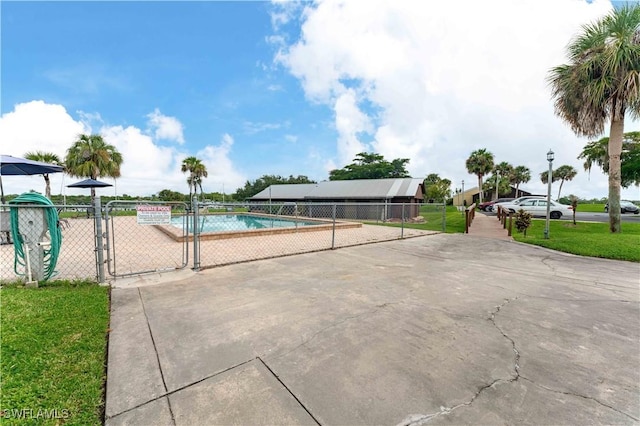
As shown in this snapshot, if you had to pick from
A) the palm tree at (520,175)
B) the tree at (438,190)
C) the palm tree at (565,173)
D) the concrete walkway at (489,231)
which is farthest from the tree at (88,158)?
the palm tree at (565,173)

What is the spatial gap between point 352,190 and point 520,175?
41493 millimetres

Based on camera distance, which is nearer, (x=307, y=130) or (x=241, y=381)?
(x=241, y=381)

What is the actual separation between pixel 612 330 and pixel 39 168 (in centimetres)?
1299

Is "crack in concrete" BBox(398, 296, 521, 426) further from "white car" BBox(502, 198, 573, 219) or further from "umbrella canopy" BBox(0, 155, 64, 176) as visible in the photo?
"white car" BBox(502, 198, 573, 219)

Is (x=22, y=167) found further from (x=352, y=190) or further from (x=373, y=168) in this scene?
(x=373, y=168)

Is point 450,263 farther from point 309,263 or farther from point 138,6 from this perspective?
point 138,6

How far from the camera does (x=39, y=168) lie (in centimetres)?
788

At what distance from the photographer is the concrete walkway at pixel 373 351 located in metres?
1.73

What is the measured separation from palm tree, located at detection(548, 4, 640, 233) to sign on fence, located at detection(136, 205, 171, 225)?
44.4 feet

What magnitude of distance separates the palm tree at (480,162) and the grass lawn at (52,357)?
129 ft

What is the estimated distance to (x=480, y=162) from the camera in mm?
34000

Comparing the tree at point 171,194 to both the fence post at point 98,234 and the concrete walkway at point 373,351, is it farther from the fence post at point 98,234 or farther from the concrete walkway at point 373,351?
the concrete walkway at point 373,351

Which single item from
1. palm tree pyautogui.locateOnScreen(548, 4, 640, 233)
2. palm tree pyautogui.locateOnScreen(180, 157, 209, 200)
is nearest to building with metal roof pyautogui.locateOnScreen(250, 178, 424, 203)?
palm tree pyautogui.locateOnScreen(180, 157, 209, 200)

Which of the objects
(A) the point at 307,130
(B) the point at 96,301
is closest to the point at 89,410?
(B) the point at 96,301
